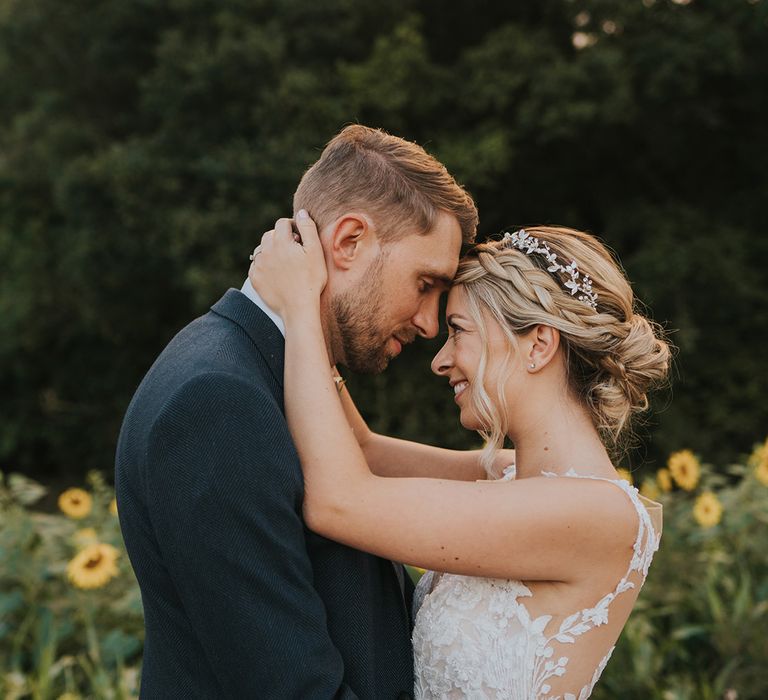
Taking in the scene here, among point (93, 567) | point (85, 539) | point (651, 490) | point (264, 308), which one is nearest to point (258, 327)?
point (264, 308)

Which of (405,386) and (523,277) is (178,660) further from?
(405,386)

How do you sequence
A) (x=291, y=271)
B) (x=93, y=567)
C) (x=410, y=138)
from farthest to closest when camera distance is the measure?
(x=410, y=138) < (x=93, y=567) < (x=291, y=271)

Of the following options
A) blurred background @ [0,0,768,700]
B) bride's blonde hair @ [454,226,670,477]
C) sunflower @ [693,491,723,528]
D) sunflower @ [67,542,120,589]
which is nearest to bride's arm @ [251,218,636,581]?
bride's blonde hair @ [454,226,670,477]

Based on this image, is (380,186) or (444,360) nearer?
(380,186)

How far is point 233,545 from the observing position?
5.20ft

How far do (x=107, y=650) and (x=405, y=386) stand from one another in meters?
7.68

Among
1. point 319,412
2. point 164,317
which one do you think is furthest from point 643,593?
point 164,317

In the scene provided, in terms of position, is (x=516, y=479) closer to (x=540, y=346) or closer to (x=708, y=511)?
(x=540, y=346)

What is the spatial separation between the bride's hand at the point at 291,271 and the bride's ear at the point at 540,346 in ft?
1.96

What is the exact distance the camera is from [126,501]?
1798mm

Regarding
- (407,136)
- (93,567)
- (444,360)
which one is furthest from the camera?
(407,136)

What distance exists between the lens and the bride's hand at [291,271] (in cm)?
200

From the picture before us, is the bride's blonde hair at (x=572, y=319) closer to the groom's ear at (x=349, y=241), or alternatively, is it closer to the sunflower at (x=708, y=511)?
the groom's ear at (x=349, y=241)

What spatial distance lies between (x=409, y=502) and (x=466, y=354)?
21.5 inches
